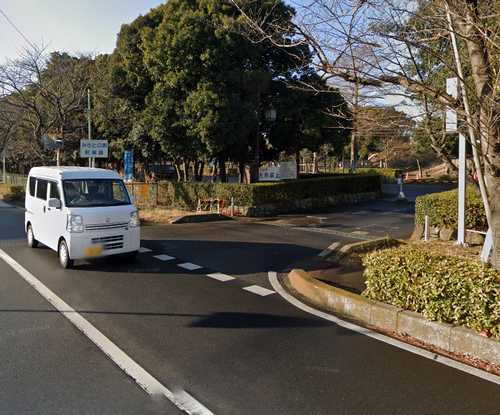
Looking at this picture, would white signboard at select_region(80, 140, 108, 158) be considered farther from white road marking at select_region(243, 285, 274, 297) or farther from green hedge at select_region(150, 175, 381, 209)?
white road marking at select_region(243, 285, 274, 297)

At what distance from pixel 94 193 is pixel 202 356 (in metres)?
5.38

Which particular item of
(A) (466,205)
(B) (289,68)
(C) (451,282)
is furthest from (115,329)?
(B) (289,68)

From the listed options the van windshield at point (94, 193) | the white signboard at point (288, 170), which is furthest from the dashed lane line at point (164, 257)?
the white signboard at point (288, 170)

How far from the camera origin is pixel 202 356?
164 inches

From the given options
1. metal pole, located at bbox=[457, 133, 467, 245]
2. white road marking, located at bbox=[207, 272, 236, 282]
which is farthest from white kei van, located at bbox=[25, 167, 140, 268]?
metal pole, located at bbox=[457, 133, 467, 245]

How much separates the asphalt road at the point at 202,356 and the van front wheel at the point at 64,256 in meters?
0.18

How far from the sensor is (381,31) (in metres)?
4.32

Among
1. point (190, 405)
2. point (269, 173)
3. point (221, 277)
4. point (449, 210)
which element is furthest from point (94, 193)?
point (269, 173)

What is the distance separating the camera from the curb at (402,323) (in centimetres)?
402

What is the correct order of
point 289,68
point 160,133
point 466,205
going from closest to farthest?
point 466,205 → point 160,133 → point 289,68

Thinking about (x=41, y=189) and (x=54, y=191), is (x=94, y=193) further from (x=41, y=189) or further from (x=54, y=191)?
(x=41, y=189)

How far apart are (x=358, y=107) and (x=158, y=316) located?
388 centimetres

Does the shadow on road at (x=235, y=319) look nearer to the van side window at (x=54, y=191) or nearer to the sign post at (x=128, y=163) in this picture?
the van side window at (x=54, y=191)

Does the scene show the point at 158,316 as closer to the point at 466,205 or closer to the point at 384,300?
the point at 384,300
